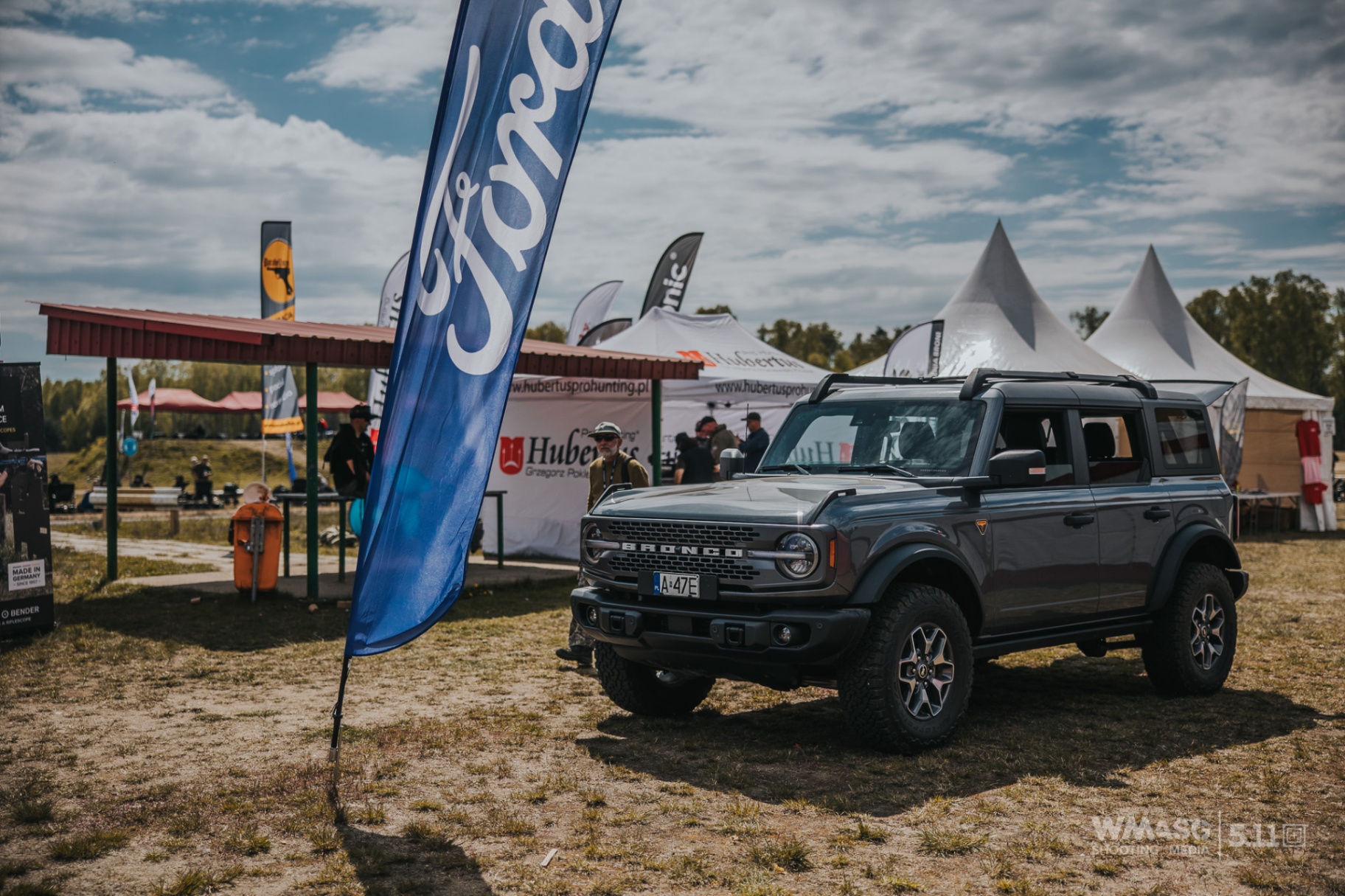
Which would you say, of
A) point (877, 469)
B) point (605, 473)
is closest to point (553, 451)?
point (605, 473)

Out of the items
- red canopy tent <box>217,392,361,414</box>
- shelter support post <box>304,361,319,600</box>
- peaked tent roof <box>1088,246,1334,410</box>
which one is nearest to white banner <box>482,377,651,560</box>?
shelter support post <box>304,361,319,600</box>

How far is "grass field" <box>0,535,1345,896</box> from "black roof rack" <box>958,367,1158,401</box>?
6.83 feet

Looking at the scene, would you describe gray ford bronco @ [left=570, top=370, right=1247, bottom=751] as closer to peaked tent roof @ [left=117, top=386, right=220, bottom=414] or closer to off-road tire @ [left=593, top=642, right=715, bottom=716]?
off-road tire @ [left=593, top=642, right=715, bottom=716]

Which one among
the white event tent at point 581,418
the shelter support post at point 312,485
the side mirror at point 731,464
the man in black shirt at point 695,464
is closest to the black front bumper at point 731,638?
the side mirror at point 731,464

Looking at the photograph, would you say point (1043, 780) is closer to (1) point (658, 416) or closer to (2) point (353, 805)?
(2) point (353, 805)

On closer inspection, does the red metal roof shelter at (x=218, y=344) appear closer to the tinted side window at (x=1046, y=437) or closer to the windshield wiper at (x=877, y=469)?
the windshield wiper at (x=877, y=469)

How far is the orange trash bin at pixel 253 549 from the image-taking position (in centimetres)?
1304

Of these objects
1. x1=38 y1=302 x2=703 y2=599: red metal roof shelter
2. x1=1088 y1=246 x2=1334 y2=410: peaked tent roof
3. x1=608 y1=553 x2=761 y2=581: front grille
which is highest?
x1=1088 y1=246 x2=1334 y2=410: peaked tent roof

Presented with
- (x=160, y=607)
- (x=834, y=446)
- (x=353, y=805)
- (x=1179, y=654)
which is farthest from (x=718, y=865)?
(x=160, y=607)

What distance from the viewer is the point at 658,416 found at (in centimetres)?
1678

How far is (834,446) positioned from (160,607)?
8455 millimetres

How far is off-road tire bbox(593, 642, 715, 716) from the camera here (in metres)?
7.41

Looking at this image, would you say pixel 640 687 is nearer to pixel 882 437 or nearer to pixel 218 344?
pixel 882 437

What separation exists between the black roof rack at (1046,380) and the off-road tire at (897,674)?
1424 millimetres
